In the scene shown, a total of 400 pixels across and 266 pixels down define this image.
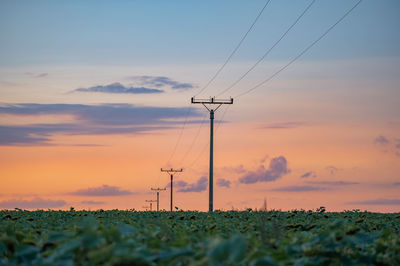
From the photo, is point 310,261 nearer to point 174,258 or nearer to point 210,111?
point 174,258

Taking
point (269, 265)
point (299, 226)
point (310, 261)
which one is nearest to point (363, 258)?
point (310, 261)

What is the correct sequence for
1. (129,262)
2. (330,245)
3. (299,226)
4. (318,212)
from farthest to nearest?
1. (318,212)
2. (299,226)
3. (330,245)
4. (129,262)

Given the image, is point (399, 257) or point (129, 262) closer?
point (129, 262)

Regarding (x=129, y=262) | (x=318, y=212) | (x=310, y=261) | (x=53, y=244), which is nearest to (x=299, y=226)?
(x=310, y=261)

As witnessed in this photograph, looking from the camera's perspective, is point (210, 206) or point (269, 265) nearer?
point (269, 265)

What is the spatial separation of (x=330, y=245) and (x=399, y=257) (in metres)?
0.95

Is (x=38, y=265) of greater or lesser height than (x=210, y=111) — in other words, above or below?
below

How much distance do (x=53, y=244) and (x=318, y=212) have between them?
18739mm

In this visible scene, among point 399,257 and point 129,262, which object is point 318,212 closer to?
point 399,257

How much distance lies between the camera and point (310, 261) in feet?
18.6

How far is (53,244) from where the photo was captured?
19.2 feet

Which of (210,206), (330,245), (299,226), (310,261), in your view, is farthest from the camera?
(210,206)

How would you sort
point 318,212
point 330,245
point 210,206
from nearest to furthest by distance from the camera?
point 330,245 → point 318,212 → point 210,206

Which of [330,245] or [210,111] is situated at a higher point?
[210,111]
